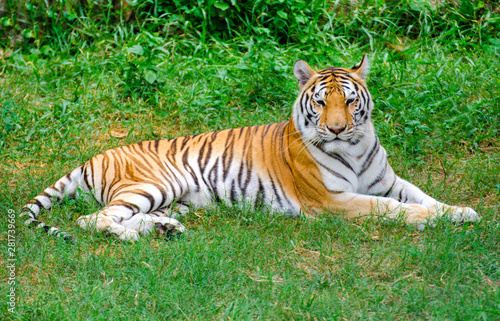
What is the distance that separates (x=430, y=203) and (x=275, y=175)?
3.90 feet

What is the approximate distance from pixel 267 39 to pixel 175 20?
1248 millimetres

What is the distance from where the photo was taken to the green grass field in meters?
2.97

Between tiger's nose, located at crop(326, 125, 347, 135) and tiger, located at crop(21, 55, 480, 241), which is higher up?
tiger's nose, located at crop(326, 125, 347, 135)

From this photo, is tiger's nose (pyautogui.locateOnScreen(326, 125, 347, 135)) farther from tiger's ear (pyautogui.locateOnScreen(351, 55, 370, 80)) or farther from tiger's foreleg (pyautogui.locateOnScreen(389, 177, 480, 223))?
tiger's foreleg (pyautogui.locateOnScreen(389, 177, 480, 223))

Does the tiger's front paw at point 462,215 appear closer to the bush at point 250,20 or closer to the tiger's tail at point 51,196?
the tiger's tail at point 51,196

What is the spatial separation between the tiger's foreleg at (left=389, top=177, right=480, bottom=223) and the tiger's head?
0.54m

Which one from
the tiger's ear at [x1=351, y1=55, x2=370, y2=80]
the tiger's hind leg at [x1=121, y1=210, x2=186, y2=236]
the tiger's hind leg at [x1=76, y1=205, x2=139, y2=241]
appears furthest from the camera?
the tiger's ear at [x1=351, y1=55, x2=370, y2=80]

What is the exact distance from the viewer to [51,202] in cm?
428

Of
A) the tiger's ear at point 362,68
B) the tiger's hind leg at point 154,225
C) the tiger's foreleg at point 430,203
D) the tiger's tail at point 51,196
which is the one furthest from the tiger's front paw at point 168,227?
the tiger's ear at point 362,68

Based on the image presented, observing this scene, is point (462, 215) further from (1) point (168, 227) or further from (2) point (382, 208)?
(1) point (168, 227)

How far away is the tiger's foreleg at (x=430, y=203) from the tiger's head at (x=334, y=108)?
0.54m

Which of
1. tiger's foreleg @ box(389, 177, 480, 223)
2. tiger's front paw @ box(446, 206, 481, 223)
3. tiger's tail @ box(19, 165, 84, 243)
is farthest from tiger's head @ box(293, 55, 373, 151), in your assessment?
tiger's tail @ box(19, 165, 84, 243)

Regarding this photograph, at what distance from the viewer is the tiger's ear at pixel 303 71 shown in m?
4.31

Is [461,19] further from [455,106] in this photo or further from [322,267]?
[322,267]
